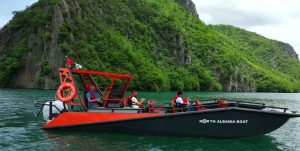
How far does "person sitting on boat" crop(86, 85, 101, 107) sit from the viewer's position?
1791cm

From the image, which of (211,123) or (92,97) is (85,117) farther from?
(211,123)

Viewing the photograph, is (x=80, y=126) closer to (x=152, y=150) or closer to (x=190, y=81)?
(x=152, y=150)

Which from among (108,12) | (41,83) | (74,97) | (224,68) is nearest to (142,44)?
(108,12)

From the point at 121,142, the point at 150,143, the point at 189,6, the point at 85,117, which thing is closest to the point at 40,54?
the point at 85,117

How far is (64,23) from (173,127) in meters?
89.3

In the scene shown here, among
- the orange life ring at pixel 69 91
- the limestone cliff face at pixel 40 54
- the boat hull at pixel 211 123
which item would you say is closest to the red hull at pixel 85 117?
the boat hull at pixel 211 123

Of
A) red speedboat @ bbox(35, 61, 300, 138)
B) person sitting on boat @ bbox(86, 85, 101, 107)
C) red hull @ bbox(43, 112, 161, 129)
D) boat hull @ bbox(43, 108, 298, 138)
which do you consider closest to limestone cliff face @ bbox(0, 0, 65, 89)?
person sitting on boat @ bbox(86, 85, 101, 107)

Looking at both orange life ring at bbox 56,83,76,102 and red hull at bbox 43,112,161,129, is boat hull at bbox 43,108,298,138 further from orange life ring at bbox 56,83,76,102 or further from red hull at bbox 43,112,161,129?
orange life ring at bbox 56,83,76,102

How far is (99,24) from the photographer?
118750 mm

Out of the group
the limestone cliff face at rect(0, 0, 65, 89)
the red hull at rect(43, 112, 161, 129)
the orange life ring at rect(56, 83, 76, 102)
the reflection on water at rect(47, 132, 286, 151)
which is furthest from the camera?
the limestone cliff face at rect(0, 0, 65, 89)

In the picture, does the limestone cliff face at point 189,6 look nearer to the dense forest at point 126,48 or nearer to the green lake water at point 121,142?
the dense forest at point 126,48

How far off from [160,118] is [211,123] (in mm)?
2234

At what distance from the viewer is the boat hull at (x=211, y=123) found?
53.0ft

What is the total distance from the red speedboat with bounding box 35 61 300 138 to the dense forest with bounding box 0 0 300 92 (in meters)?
71.1
